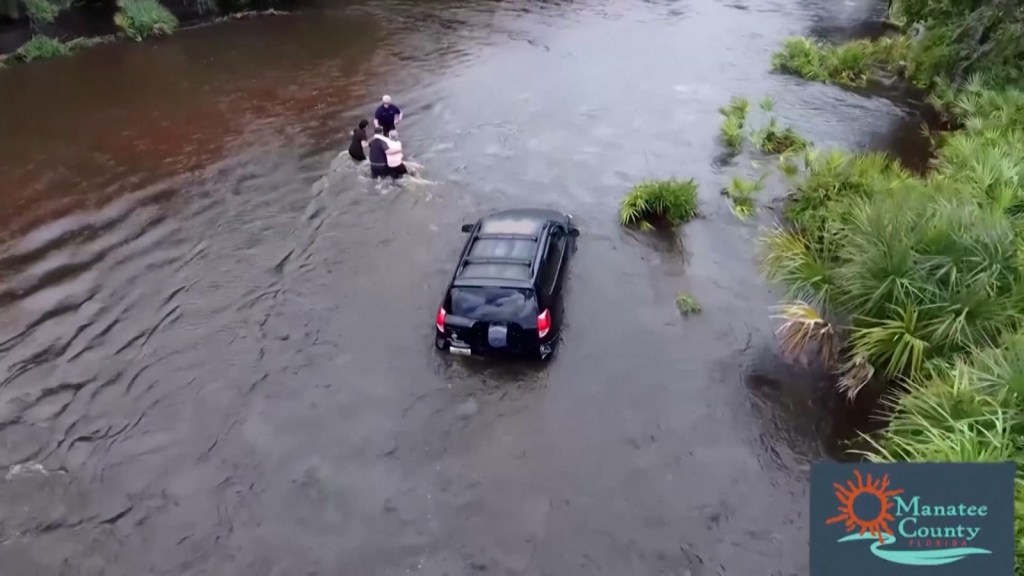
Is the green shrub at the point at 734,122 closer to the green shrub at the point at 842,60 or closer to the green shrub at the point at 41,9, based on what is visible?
the green shrub at the point at 842,60

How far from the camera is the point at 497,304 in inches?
471

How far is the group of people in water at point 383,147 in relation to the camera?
1825 centimetres

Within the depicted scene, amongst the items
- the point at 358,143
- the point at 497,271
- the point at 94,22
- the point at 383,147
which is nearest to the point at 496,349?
the point at 497,271

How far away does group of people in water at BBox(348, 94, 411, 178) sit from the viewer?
719 inches

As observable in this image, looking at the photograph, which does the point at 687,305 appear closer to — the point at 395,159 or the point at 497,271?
the point at 497,271

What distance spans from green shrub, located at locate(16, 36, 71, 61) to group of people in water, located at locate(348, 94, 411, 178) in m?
15.3

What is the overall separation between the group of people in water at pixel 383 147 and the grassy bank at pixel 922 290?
28.7ft

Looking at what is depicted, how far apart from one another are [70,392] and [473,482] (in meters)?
6.54

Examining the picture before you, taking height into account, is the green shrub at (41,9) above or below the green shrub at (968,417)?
above

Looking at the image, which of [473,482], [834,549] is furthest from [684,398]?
[834,549]

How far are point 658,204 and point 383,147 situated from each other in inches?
254

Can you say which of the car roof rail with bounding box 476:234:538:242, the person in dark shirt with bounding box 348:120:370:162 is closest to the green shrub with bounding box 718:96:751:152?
the person in dark shirt with bounding box 348:120:370:162

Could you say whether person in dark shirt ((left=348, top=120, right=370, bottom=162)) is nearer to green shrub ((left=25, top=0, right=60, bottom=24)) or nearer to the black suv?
the black suv

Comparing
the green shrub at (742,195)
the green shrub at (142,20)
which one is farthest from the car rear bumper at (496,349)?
the green shrub at (142,20)
